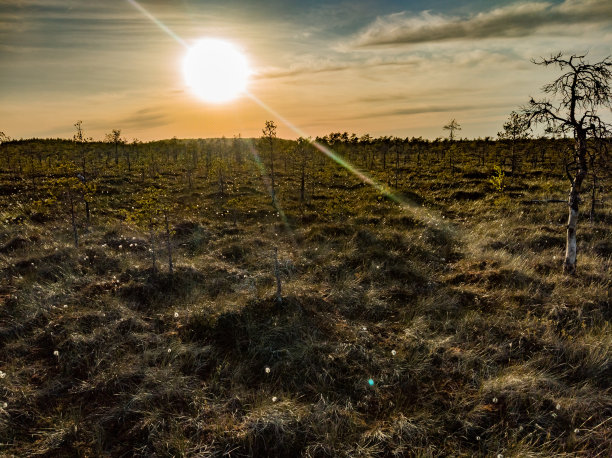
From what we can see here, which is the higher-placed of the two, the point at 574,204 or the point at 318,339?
the point at 574,204

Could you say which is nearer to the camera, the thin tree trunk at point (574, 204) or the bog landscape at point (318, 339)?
the bog landscape at point (318, 339)

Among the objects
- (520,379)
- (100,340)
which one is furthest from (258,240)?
(520,379)

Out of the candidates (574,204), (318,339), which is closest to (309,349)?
(318,339)

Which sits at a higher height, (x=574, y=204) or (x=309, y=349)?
(x=574, y=204)

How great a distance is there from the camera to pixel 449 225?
15.0 metres

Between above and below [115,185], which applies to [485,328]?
below

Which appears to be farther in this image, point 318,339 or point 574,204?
point 574,204

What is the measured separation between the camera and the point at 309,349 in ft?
21.2

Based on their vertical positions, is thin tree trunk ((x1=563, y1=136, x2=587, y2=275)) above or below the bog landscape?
above

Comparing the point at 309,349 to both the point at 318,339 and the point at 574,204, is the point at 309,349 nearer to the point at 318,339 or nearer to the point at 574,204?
the point at 318,339

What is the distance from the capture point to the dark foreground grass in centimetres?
471

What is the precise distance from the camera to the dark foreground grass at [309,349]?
4.71 meters

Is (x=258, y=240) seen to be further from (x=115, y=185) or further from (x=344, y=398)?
(x=115, y=185)

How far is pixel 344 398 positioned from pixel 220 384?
2146 millimetres
